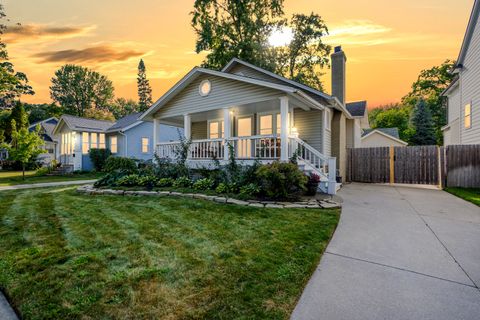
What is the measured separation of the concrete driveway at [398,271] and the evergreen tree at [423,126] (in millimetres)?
31470

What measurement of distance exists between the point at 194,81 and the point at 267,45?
13155 millimetres

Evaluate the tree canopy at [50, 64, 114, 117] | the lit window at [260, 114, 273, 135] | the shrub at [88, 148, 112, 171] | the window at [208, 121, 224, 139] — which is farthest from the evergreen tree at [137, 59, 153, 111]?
the lit window at [260, 114, 273, 135]

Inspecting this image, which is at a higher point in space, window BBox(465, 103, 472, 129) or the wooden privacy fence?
window BBox(465, 103, 472, 129)

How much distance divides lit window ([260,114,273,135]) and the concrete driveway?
6.32 m

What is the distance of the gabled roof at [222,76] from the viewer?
754 centimetres

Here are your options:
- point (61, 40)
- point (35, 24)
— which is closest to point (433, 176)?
point (61, 40)

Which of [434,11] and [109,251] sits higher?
[434,11]

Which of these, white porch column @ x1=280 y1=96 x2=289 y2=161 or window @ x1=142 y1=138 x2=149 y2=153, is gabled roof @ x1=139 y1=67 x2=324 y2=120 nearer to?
white porch column @ x1=280 y1=96 x2=289 y2=161

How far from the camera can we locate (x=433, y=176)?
9.98 metres

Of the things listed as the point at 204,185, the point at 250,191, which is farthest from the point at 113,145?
the point at 250,191

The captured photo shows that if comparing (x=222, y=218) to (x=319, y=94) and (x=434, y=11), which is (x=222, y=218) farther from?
(x=434, y=11)

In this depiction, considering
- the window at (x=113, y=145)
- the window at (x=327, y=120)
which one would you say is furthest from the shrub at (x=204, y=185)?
the window at (x=113, y=145)

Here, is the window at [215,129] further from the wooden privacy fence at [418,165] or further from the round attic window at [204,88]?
the wooden privacy fence at [418,165]

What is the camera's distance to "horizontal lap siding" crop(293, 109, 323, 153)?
10.1m
